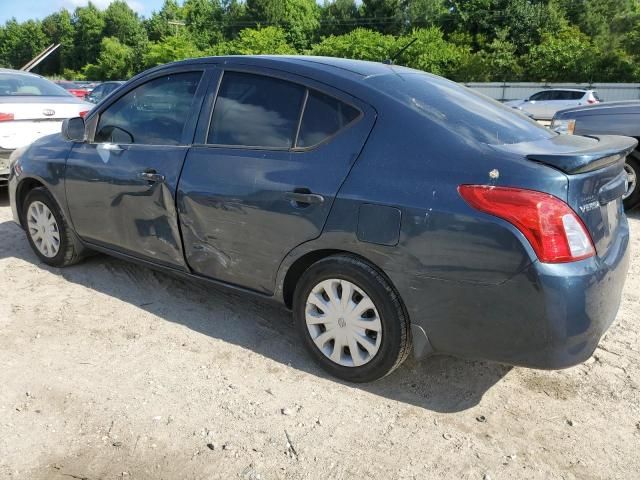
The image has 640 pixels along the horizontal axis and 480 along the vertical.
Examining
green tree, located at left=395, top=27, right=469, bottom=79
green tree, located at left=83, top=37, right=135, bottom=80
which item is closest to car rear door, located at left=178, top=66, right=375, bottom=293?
green tree, located at left=395, top=27, right=469, bottom=79

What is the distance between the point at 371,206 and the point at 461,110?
75cm

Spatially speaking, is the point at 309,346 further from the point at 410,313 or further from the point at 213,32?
the point at 213,32

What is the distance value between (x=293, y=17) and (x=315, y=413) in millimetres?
65046

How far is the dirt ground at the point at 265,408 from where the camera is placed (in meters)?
2.43

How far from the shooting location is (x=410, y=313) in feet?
8.84

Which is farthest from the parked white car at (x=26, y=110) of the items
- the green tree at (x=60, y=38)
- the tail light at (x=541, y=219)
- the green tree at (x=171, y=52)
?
the green tree at (x=60, y=38)

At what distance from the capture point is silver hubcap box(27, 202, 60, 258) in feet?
14.8

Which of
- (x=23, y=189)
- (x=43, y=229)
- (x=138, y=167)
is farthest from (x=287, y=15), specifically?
(x=138, y=167)

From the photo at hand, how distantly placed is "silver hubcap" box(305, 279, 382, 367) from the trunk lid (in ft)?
3.32

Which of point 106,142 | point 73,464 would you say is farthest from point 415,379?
point 106,142

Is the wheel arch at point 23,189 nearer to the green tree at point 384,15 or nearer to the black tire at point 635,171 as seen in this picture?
the black tire at point 635,171

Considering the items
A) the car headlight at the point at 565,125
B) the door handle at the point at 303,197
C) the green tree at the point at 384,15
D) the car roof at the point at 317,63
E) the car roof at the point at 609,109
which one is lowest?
the car headlight at the point at 565,125

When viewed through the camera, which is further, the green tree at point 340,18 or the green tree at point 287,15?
the green tree at point 287,15

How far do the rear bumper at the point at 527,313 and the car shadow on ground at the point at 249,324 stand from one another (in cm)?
42
